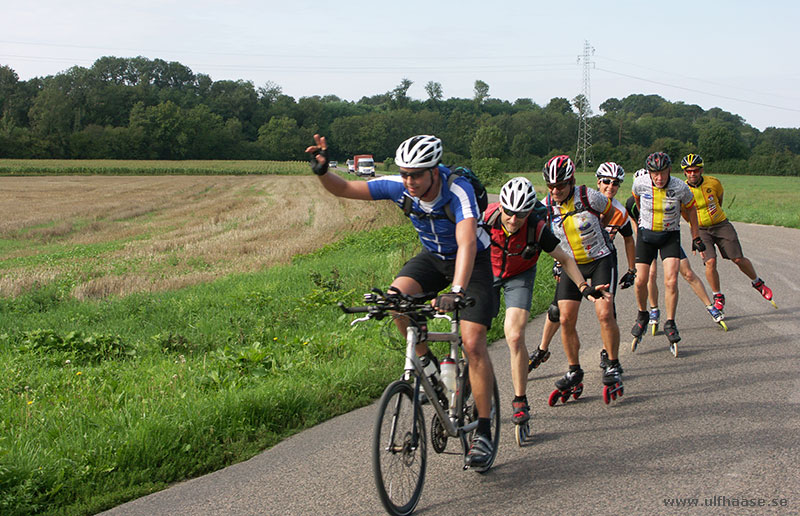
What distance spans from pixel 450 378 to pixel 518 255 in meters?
1.56

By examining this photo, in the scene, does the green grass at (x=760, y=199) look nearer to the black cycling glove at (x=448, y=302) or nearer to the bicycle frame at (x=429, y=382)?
the bicycle frame at (x=429, y=382)

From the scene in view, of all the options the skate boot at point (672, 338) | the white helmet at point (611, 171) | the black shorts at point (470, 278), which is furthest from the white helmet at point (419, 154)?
the skate boot at point (672, 338)

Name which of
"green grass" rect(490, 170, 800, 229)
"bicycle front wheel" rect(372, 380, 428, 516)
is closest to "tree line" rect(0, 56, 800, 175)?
"green grass" rect(490, 170, 800, 229)

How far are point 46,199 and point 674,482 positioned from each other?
43030mm

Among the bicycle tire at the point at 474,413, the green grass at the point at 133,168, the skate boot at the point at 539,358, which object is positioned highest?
the bicycle tire at the point at 474,413

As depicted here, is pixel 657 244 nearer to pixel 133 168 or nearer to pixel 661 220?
pixel 661 220

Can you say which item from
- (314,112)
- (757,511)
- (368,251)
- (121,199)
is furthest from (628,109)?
(757,511)

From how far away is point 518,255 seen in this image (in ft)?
18.2

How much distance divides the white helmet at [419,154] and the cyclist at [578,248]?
2.10m

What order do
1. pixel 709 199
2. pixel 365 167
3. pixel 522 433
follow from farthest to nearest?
pixel 365 167 → pixel 709 199 → pixel 522 433

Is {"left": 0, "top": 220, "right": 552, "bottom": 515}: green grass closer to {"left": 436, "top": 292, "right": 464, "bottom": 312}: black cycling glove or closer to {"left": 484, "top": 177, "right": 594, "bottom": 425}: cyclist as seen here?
{"left": 436, "top": 292, "right": 464, "bottom": 312}: black cycling glove

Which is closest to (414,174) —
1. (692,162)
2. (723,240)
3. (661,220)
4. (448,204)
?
(448,204)

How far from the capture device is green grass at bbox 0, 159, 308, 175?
7381 cm

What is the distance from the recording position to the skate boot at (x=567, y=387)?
600 centimetres
